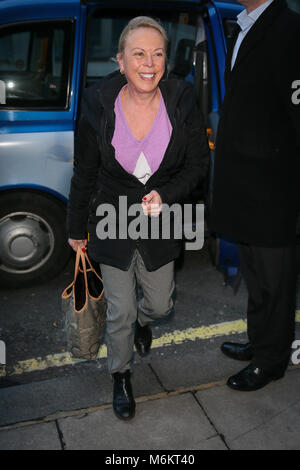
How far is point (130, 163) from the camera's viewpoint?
2520 mm

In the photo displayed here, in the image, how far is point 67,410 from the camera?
2.83m

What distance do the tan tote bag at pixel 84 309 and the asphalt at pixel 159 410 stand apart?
313mm

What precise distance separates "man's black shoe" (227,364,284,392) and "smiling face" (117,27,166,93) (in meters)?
1.60

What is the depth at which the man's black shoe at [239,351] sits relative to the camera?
3258 mm

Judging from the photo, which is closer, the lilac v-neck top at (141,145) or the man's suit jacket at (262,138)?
the man's suit jacket at (262,138)

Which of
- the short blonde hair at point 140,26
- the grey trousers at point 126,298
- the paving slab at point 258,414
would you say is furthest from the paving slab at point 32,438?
the short blonde hair at point 140,26

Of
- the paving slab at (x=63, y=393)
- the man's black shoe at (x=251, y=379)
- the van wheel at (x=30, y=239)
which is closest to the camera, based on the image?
the paving slab at (x=63, y=393)

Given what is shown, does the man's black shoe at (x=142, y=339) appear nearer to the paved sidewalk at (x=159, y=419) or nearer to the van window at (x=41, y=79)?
the paved sidewalk at (x=159, y=419)

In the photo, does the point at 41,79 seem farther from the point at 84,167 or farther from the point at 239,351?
the point at 239,351

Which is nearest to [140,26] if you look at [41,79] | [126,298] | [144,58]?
[144,58]

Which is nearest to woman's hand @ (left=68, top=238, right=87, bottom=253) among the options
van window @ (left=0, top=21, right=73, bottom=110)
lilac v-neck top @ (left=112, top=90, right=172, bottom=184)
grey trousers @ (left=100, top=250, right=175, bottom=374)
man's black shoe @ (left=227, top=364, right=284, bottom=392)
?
grey trousers @ (left=100, top=250, right=175, bottom=374)

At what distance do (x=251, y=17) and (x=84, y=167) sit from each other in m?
1.04

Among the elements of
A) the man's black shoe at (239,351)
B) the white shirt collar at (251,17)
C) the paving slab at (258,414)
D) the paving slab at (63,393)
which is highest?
the white shirt collar at (251,17)
